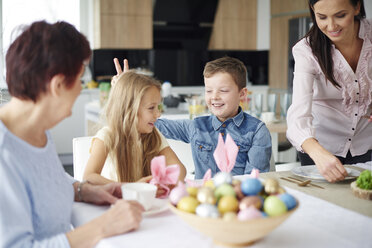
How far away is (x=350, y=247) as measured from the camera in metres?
0.97

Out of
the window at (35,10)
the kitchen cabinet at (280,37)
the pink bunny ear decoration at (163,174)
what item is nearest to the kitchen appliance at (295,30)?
the kitchen cabinet at (280,37)

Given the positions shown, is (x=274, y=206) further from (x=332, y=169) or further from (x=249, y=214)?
(x=332, y=169)

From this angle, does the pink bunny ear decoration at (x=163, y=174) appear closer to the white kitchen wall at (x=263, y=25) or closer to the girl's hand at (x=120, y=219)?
the girl's hand at (x=120, y=219)

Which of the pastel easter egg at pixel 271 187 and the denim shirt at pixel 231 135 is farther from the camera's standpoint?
the denim shirt at pixel 231 135

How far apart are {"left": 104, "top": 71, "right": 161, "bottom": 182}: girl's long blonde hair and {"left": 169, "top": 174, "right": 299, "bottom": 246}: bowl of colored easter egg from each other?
2.55 ft

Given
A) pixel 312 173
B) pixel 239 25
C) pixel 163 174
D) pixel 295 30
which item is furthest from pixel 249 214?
pixel 239 25

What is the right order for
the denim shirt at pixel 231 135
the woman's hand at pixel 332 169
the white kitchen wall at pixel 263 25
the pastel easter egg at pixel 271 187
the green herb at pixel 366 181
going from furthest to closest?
the white kitchen wall at pixel 263 25 < the denim shirt at pixel 231 135 < the woman's hand at pixel 332 169 < the green herb at pixel 366 181 < the pastel easter egg at pixel 271 187

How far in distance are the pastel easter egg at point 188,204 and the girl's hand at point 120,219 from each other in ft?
0.52

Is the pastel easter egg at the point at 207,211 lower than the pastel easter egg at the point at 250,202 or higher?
lower

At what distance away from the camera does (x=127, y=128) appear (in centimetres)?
174

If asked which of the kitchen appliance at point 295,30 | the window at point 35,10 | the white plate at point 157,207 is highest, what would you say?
the window at point 35,10

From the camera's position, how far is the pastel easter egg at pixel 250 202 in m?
0.90

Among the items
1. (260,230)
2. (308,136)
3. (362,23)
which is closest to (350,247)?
(260,230)

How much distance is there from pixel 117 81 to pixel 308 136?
2.60 feet
